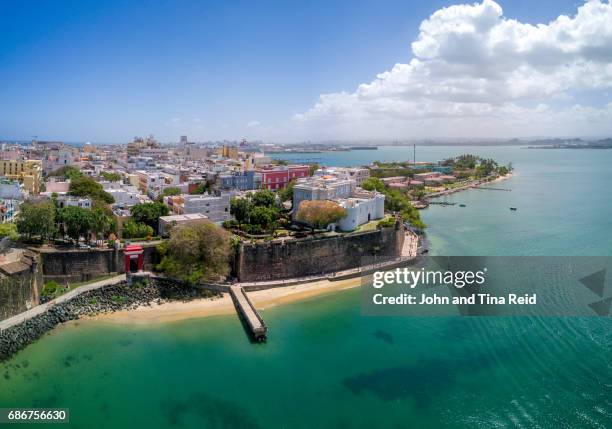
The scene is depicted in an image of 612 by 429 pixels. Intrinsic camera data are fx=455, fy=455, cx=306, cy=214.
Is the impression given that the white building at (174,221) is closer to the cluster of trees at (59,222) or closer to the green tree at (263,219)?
the cluster of trees at (59,222)

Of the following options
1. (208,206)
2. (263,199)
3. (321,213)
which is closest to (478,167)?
(263,199)

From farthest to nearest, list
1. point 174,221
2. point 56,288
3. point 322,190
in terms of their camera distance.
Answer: point 322,190 < point 174,221 < point 56,288

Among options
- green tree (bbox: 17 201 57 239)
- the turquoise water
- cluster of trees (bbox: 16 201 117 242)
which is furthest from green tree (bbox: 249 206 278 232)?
green tree (bbox: 17 201 57 239)

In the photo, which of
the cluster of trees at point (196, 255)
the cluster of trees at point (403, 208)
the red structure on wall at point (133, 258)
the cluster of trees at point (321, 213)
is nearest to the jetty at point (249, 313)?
the cluster of trees at point (196, 255)

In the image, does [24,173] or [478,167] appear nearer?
[24,173]

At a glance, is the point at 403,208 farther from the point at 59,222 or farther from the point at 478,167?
the point at 478,167

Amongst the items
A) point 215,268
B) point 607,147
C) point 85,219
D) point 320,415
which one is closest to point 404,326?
point 320,415

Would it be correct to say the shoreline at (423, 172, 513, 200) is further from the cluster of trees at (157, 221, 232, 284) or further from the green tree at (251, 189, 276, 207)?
the cluster of trees at (157, 221, 232, 284)
